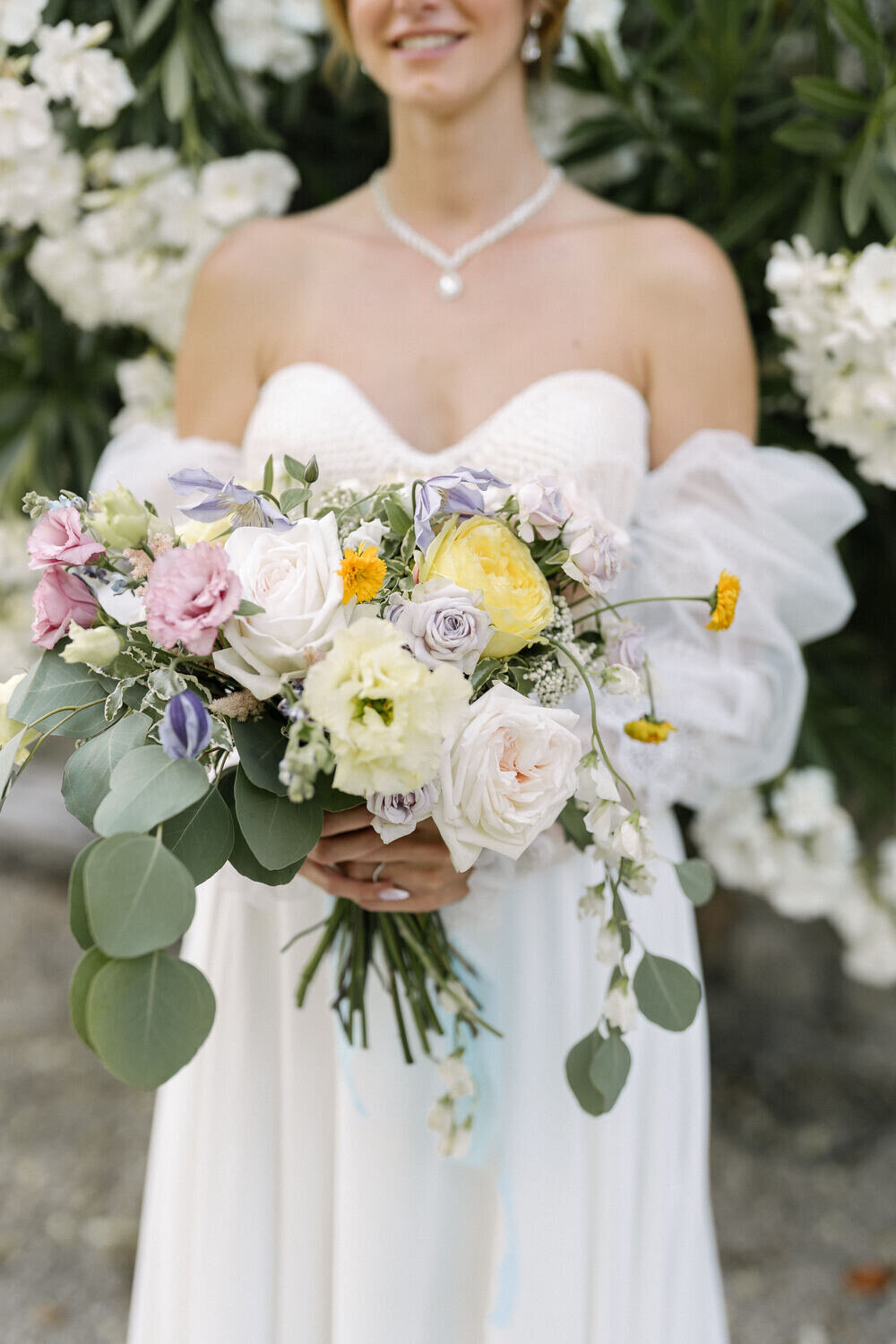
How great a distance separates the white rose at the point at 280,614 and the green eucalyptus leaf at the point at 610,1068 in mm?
467

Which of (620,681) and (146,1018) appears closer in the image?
(146,1018)

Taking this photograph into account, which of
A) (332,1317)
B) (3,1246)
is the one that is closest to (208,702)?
(332,1317)

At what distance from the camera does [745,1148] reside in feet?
8.66

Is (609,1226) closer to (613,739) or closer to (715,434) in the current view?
(613,739)

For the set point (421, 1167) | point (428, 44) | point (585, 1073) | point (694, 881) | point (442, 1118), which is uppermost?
point (428, 44)

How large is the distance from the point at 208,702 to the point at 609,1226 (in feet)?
2.93

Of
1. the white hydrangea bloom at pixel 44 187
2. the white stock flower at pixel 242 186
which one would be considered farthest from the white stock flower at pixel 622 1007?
the white hydrangea bloom at pixel 44 187

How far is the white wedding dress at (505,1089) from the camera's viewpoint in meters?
1.34

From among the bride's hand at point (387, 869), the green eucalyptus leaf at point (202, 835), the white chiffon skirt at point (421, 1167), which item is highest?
the green eucalyptus leaf at point (202, 835)

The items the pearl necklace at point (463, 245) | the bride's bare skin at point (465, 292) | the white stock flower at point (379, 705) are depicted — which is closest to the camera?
the white stock flower at point (379, 705)

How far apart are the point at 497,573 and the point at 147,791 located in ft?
1.01

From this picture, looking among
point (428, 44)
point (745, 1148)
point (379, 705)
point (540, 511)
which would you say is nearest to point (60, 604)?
point (379, 705)

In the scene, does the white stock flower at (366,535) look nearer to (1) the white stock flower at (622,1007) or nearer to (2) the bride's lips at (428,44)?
(1) the white stock flower at (622,1007)

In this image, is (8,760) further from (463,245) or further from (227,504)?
(463,245)
